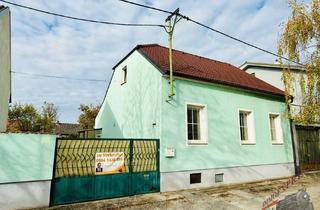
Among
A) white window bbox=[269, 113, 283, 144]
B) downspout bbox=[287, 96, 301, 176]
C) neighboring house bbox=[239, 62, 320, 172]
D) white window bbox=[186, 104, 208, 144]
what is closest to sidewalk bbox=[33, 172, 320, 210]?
white window bbox=[186, 104, 208, 144]

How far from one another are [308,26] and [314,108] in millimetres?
3634

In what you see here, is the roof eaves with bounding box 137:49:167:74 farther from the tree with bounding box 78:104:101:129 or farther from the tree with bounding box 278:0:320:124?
the tree with bounding box 78:104:101:129

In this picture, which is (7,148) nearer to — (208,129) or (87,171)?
(87,171)

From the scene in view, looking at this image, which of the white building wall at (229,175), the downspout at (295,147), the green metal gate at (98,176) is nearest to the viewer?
the green metal gate at (98,176)

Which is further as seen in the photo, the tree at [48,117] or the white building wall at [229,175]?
the tree at [48,117]

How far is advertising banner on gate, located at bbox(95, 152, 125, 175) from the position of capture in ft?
24.5

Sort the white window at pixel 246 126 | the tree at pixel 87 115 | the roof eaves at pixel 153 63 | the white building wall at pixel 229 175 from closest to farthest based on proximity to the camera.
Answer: the white building wall at pixel 229 175, the roof eaves at pixel 153 63, the white window at pixel 246 126, the tree at pixel 87 115

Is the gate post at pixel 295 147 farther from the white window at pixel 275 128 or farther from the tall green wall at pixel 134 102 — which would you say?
the tall green wall at pixel 134 102

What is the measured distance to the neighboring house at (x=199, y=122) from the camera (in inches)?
349

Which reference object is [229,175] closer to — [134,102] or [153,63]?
[134,102]

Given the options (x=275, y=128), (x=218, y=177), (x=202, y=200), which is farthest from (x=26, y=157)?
Answer: (x=275, y=128)

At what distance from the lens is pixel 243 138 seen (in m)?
11.1

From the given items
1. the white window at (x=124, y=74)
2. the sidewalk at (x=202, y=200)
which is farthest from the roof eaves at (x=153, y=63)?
the sidewalk at (x=202, y=200)

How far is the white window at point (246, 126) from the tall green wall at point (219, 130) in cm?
25
